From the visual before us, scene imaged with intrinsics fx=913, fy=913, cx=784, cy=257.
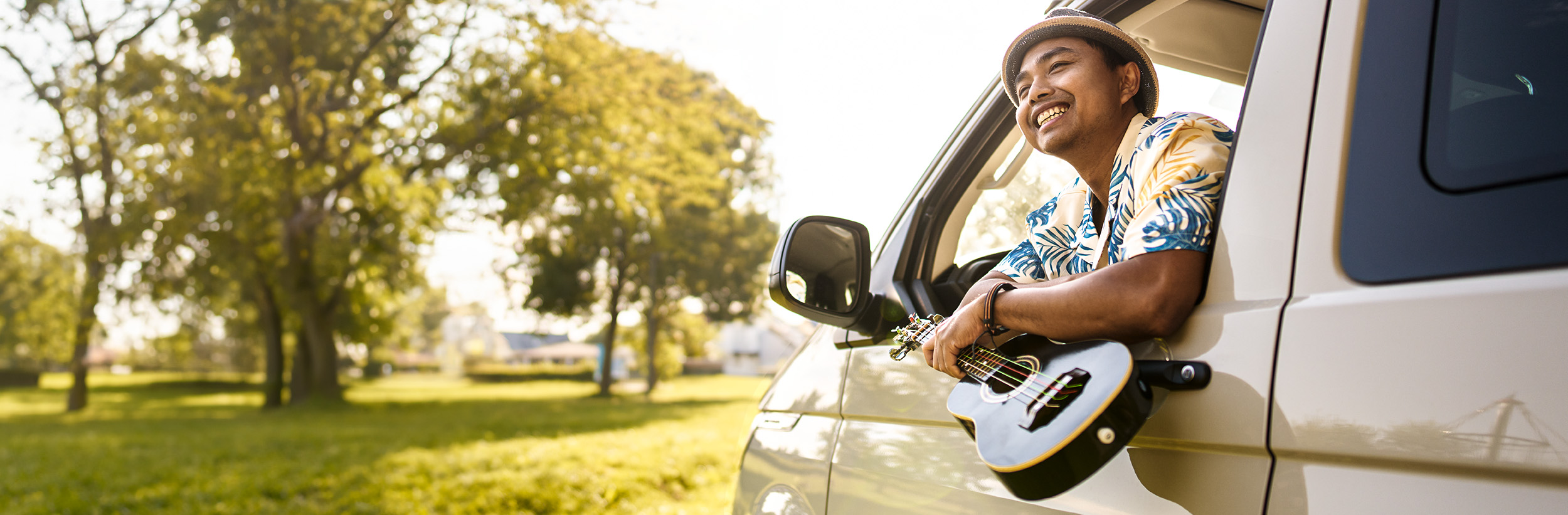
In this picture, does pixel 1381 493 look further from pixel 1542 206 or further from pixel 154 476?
pixel 154 476

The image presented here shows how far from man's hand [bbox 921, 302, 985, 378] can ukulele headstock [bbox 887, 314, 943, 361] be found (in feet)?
0.36

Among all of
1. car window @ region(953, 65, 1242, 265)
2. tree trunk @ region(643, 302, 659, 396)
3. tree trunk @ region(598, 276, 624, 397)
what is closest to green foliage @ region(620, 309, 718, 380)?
tree trunk @ region(643, 302, 659, 396)

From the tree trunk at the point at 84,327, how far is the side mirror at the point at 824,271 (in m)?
16.9

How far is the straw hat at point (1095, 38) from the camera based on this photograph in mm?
1529

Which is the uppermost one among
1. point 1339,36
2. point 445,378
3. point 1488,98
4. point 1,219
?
point 1,219

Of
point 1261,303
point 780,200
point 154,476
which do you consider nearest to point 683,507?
point 154,476

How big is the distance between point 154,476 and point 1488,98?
10894 mm

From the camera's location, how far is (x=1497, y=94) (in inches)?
37.4

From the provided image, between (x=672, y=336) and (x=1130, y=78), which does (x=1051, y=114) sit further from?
(x=672, y=336)

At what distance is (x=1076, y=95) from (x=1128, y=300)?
0.53 meters

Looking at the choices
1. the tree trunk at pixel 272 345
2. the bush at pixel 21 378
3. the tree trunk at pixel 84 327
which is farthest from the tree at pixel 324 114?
the bush at pixel 21 378

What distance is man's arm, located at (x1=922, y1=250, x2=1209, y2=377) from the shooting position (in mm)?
1124

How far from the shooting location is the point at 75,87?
15781 mm

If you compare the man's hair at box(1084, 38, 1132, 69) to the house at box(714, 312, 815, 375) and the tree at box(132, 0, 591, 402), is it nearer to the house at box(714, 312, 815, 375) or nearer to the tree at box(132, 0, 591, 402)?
the tree at box(132, 0, 591, 402)
